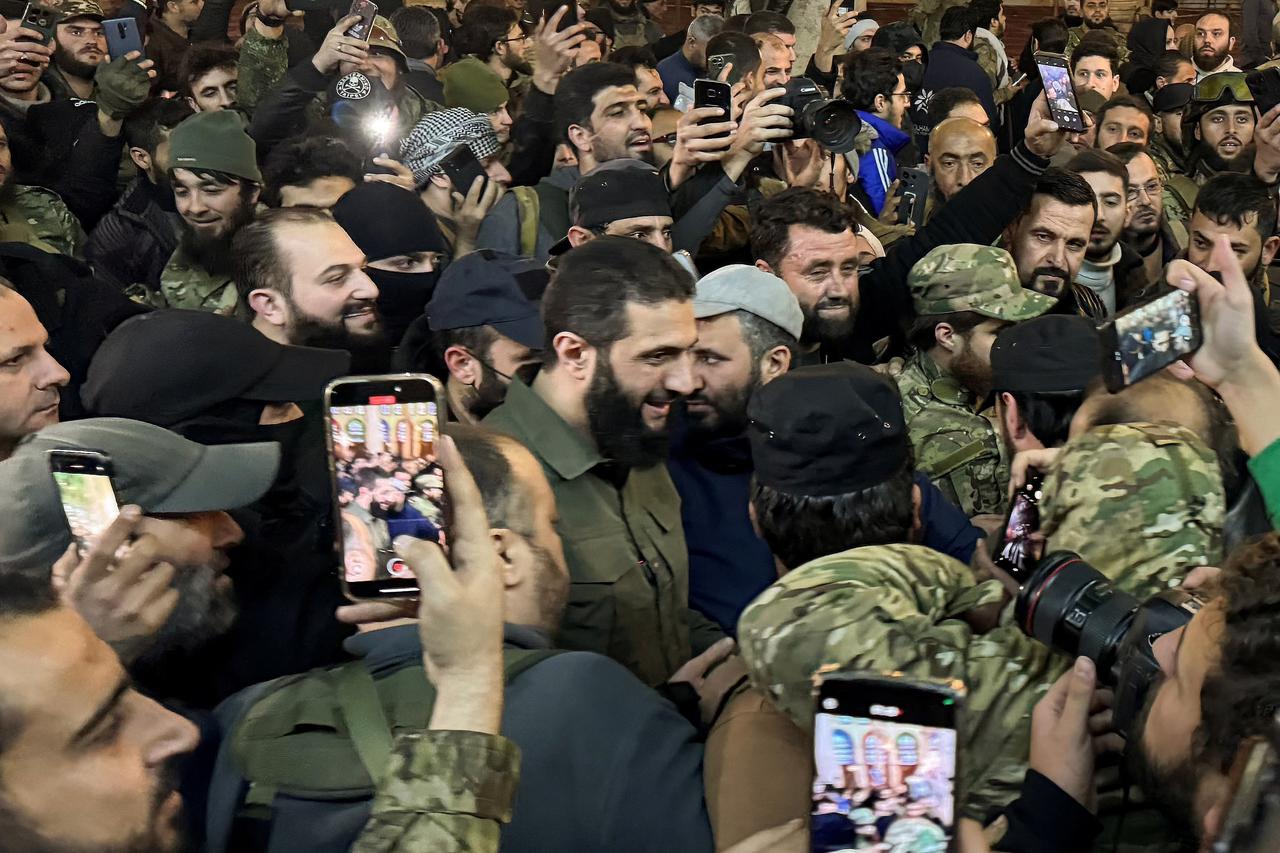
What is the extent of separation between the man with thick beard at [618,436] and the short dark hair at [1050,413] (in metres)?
0.71

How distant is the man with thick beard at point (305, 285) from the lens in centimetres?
334

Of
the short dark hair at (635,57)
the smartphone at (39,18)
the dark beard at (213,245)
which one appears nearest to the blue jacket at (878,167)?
the short dark hair at (635,57)

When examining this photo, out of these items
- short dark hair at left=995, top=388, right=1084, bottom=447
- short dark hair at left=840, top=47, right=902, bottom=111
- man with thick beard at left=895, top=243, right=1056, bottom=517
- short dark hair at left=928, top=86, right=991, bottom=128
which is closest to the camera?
short dark hair at left=995, top=388, right=1084, bottom=447

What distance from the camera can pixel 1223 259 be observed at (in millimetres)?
2197

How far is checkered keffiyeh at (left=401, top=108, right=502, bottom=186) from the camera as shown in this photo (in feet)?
15.4

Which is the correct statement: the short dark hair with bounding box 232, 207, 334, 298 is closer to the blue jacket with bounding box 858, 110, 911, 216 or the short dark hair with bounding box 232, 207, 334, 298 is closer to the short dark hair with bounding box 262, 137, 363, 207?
the short dark hair with bounding box 262, 137, 363, 207

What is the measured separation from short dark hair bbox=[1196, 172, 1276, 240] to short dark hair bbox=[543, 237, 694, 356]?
10.1 feet

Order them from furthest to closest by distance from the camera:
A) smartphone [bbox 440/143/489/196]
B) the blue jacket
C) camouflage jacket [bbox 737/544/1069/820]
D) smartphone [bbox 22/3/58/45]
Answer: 1. the blue jacket
2. smartphone [bbox 22/3/58/45]
3. smartphone [bbox 440/143/489/196]
4. camouflage jacket [bbox 737/544/1069/820]

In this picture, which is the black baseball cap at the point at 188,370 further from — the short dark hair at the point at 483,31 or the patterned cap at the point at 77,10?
the short dark hair at the point at 483,31

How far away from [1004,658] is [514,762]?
62 centimetres

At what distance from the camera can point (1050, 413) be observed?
9.25 feet

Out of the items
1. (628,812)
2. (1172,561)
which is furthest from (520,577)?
(1172,561)

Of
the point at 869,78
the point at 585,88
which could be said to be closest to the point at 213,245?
the point at 585,88

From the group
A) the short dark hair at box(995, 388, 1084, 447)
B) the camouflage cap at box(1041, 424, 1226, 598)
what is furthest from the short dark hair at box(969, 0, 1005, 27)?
the camouflage cap at box(1041, 424, 1226, 598)
